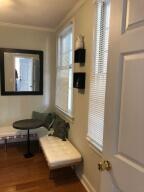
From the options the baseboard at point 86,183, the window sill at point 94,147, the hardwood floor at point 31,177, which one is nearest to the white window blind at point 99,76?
the window sill at point 94,147

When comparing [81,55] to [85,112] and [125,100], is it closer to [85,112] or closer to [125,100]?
[85,112]

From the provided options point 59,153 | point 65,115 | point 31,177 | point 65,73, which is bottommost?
point 31,177

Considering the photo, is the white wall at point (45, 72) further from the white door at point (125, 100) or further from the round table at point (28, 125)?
the white door at point (125, 100)

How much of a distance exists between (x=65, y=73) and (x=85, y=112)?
1.17 m

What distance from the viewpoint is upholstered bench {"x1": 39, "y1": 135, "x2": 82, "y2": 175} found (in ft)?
7.45

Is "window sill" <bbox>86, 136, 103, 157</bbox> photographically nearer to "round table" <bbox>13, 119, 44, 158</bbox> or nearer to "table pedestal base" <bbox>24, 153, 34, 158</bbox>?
"round table" <bbox>13, 119, 44, 158</bbox>

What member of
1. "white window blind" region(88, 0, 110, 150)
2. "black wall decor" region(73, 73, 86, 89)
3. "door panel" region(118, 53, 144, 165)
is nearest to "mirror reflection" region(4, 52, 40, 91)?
"black wall decor" region(73, 73, 86, 89)

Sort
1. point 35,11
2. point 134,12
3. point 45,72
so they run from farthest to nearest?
point 45,72 → point 35,11 → point 134,12

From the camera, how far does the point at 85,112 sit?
7.55 feet

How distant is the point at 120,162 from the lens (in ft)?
3.19

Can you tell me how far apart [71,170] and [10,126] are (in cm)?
170

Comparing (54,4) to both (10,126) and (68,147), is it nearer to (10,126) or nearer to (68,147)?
(68,147)

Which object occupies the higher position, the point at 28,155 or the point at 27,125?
the point at 27,125

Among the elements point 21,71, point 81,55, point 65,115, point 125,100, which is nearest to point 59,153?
point 65,115
